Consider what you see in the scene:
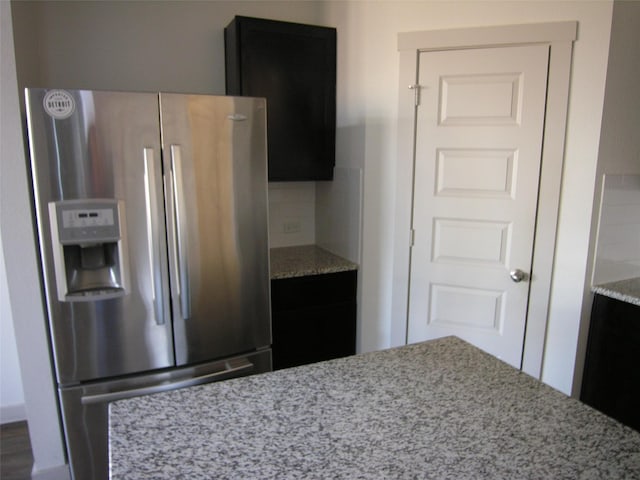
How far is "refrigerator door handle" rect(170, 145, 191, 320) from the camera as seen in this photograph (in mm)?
1838

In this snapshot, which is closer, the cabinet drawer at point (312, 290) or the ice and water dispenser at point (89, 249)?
the ice and water dispenser at point (89, 249)

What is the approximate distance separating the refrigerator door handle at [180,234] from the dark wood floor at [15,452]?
1.32 meters

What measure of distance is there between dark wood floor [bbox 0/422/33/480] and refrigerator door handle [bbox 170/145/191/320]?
1.32m

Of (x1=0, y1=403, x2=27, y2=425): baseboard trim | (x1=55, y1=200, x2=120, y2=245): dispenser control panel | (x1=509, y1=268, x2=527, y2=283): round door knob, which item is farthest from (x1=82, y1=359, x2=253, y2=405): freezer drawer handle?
(x1=509, y1=268, x2=527, y2=283): round door knob

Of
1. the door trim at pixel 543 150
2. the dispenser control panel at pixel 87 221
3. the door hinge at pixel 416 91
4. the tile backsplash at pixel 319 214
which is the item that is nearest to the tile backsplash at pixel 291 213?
the tile backsplash at pixel 319 214

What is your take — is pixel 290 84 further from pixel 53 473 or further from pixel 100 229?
pixel 53 473

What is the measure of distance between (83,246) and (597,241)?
7.63 ft

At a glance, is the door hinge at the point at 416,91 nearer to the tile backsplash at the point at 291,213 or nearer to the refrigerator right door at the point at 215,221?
the refrigerator right door at the point at 215,221

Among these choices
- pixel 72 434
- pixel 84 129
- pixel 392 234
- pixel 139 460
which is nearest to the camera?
pixel 139 460

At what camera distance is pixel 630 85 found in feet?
6.73

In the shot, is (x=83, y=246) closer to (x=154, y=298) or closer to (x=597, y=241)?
(x=154, y=298)

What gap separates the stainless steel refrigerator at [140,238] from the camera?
1.72 m

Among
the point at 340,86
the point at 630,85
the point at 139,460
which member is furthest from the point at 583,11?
the point at 139,460

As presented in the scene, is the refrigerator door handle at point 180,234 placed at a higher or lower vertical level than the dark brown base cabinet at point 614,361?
higher
